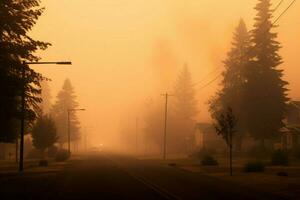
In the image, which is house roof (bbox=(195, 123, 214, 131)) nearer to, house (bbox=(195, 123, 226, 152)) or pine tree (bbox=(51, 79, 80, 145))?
house (bbox=(195, 123, 226, 152))

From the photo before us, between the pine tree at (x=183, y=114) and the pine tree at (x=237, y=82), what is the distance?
29.0 meters

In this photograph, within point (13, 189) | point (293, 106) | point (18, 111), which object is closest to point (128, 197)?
point (13, 189)

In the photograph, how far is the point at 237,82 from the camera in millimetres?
75875

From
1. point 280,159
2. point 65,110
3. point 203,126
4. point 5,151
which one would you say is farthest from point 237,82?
point 65,110

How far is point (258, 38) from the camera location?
6875 cm

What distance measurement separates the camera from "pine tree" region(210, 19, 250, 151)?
2803 inches

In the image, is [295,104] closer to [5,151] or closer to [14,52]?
[5,151]

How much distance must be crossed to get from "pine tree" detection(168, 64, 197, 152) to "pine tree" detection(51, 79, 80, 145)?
23.1 meters

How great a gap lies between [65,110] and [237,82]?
55.0 m

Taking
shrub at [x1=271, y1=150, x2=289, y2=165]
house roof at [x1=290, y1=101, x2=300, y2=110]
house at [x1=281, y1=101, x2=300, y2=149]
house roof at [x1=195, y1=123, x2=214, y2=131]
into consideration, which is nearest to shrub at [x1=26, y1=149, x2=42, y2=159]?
house roof at [x1=195, y1=123, x2=214, y2=131]

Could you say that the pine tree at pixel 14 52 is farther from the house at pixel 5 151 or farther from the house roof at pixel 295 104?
the house roof at pixel 295 104

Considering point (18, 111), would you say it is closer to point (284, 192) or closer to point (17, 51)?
point (17, 51)

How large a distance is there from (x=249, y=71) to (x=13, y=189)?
49.4 m

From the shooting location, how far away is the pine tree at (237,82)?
71.2 meters
